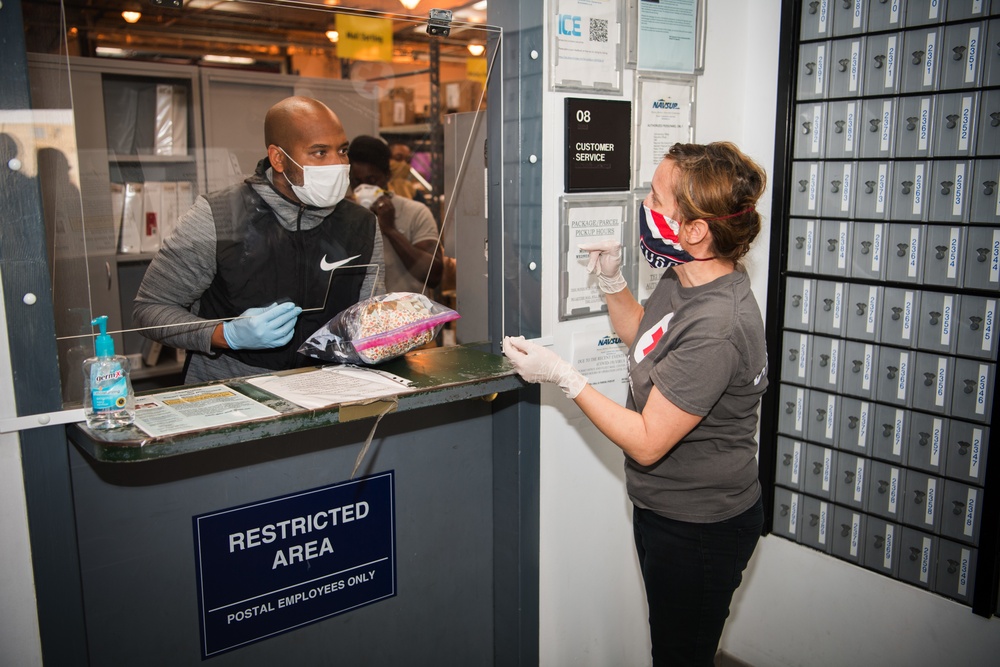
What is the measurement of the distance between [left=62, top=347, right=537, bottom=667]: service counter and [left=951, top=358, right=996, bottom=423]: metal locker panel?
1.13 m

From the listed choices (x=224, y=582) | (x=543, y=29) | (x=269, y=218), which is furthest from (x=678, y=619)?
(x=543, y=29)

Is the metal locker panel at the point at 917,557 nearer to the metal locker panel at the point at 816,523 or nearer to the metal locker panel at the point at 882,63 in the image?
the metal locker panel at the point at 816,523

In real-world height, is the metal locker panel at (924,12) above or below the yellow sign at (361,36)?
above

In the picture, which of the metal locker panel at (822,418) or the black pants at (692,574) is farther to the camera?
the metal locker panel at (822,418)

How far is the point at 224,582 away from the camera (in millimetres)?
1733

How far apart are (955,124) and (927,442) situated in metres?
0.82

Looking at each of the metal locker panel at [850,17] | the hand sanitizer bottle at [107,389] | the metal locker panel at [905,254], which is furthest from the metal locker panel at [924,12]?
the hand sanitizer bottle at [107,389]

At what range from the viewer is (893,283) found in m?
2.11

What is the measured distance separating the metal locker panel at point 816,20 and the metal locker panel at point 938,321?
774mm

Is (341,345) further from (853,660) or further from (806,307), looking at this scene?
(853,660)

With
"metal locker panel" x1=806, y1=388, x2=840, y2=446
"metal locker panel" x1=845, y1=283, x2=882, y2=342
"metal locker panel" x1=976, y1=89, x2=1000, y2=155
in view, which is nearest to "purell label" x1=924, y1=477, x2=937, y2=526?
"metal locker panel" x1=806, y1=388, x2=840, y2=446

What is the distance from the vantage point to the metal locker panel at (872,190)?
2096 millimetres

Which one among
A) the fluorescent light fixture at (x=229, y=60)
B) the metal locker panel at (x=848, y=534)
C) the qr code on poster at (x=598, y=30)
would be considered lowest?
the metal locker panel at (x=848, y=534)

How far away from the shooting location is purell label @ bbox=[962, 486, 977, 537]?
6.58ft
